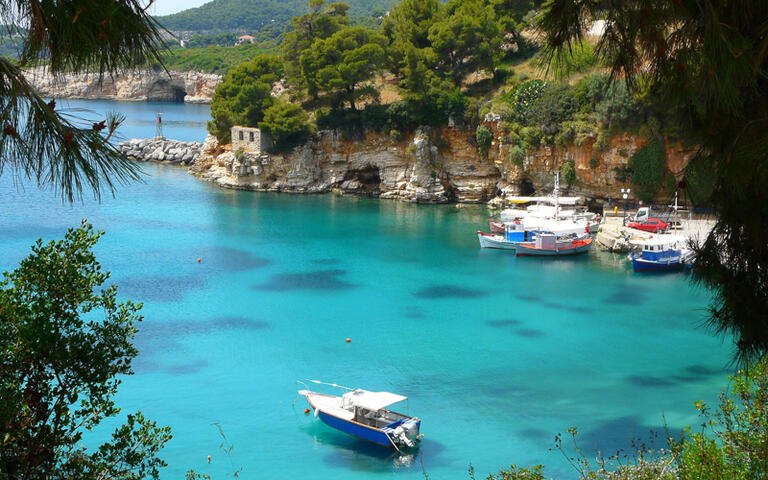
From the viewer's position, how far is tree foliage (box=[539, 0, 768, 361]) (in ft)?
16.5

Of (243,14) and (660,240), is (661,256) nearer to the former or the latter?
(660,240)

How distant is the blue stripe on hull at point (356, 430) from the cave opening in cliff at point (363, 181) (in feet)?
84.3

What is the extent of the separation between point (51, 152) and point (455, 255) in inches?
969

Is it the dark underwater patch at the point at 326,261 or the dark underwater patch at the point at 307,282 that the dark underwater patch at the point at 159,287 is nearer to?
the dark underwater patch at the point at 307,282

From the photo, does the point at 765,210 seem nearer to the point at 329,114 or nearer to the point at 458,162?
the point at 458,162

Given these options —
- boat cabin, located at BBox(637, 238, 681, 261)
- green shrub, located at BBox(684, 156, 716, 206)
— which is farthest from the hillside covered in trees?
green shrub, located at BBox(684, 156, 716, 206)

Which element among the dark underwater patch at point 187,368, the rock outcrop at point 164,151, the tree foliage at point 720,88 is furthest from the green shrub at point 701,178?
the rock outcrop at point 164,151

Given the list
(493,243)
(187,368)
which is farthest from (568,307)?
(187,368)

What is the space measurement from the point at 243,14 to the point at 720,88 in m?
158

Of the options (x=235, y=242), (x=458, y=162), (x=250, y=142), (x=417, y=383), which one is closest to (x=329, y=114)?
(x=250, y=142)

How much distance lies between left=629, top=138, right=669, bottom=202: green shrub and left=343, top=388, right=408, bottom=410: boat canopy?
21.3m

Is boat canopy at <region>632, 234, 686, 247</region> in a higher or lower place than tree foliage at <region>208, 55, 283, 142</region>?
lower

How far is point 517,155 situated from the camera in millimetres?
34969

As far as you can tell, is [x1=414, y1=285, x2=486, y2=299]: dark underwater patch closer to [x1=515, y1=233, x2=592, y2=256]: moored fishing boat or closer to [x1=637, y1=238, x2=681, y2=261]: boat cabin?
[x1=515, y1=233, x2=592, y2=256]: moored fishing boat
